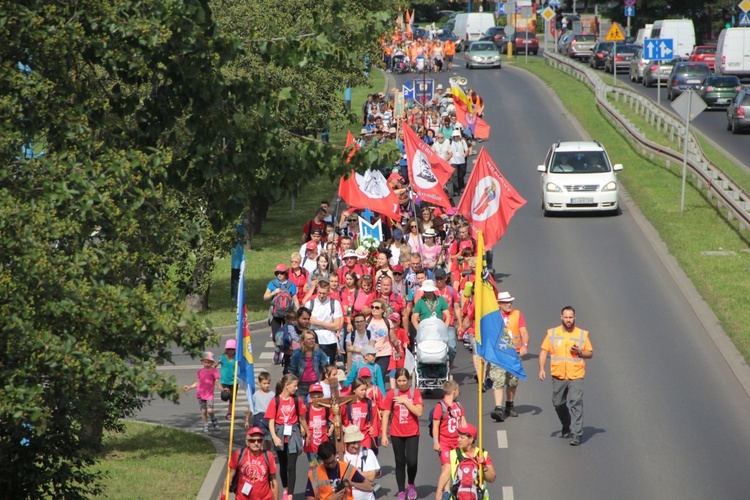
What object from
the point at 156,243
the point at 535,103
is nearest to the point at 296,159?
the point at 156,243

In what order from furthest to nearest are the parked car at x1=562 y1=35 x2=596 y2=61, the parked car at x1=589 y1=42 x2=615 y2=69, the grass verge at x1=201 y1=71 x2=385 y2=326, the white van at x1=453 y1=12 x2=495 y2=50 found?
the white van at x1=453 y1=12 x2=495 y2=50, the parked car at x1=562 y1=35 x2=596 y2=61, the parked car at x1=589 y1=42 x2=615 y2=69, the grass verge at x1=201 y1=71 x2=385 y2=326

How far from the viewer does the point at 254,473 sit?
507 inches

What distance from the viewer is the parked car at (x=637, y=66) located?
6218cm

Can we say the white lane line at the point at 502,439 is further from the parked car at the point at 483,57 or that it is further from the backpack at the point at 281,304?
the parked car at the point at 483,57

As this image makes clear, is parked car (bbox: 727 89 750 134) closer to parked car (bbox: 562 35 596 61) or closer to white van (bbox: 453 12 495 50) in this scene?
parked car (bbox: 562 35 596 61)

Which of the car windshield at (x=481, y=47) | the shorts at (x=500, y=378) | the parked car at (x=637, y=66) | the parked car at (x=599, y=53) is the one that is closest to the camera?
the shorts at (x=500, y=378)

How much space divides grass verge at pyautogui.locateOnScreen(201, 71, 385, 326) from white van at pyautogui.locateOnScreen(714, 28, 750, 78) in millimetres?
25621

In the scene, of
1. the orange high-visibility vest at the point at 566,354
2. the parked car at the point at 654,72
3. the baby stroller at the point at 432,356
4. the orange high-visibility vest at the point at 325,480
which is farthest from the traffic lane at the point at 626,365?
the parked car at the point at 654,72

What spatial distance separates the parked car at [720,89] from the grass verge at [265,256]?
1850 centimetres

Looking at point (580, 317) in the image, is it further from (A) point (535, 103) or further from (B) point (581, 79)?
(B) point (581, 79)

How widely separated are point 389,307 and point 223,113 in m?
8.54

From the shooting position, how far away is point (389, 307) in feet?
65.1

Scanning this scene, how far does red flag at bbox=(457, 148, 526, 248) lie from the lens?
23.2 meters

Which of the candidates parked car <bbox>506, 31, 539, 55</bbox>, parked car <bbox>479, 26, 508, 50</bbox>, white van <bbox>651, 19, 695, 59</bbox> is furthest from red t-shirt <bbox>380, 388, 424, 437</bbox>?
parked car <bbox>479, 26, 508, 50</bbox>
